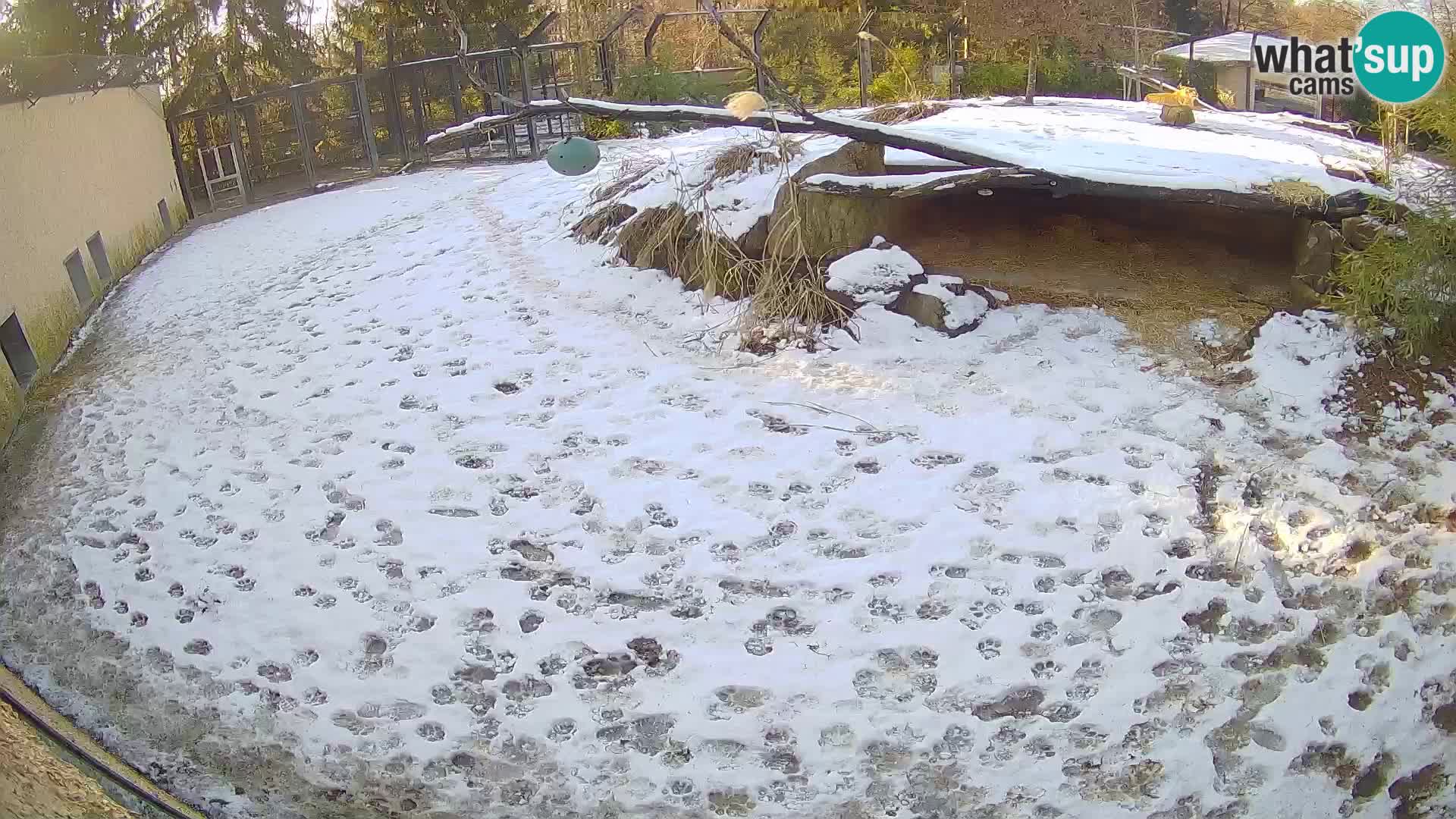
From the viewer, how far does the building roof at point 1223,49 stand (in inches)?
456

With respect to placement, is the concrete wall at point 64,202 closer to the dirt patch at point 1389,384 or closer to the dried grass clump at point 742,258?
the dried grass clump at point 742,258

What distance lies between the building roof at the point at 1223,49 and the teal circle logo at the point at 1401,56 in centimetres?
583

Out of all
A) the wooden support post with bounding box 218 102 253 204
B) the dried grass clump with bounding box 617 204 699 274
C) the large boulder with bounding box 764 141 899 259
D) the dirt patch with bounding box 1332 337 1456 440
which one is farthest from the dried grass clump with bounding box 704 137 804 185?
the wooden support post with bounding box 218 102 253 204

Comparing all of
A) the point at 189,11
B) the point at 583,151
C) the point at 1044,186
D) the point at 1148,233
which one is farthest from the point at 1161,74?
the point at 189,11

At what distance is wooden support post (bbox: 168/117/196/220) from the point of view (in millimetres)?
10820

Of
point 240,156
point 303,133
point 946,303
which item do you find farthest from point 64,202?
point 946,303

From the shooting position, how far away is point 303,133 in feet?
40.0

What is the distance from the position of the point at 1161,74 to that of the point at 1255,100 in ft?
4.42

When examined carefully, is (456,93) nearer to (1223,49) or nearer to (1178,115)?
(1178,115)

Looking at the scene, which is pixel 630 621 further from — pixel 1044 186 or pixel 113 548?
pixel 1044 186

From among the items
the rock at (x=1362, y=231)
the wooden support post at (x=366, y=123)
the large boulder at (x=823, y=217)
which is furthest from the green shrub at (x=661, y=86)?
the rock at (x=1362, y=231)

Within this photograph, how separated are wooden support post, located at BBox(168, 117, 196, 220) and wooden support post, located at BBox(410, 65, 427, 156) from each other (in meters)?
2.95

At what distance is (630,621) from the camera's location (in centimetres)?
372

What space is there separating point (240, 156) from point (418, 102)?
8.17 feet
